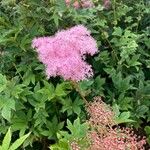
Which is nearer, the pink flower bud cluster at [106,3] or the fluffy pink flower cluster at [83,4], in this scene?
the fluffy pink flower cluster at [83,4]

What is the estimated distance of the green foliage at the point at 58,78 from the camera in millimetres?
3475

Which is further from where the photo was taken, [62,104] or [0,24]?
[0,24]

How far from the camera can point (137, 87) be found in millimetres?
3822

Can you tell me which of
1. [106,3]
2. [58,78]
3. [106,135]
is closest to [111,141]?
[106,135]

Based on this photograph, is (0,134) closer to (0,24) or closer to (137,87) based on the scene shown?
(0,24)

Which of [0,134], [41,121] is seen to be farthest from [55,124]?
[0,134]

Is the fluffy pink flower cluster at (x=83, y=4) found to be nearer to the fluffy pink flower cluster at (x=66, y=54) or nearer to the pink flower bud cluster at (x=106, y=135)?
the fluffy pink flower cluster at (x=66, y=54)

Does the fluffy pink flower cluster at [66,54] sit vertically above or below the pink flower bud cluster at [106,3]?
above

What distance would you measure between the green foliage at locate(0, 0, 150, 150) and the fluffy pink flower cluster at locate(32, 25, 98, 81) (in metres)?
0.27

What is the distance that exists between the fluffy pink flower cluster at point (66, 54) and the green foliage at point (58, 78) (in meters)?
0.27

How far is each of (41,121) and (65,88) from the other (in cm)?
29

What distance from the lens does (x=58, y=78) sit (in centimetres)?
375

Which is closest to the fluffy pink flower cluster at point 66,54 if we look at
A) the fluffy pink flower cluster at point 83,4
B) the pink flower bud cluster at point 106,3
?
the fluffy pink flower cluster at point 83,4

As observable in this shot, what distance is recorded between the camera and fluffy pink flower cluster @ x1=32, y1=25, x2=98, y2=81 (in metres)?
3.05
